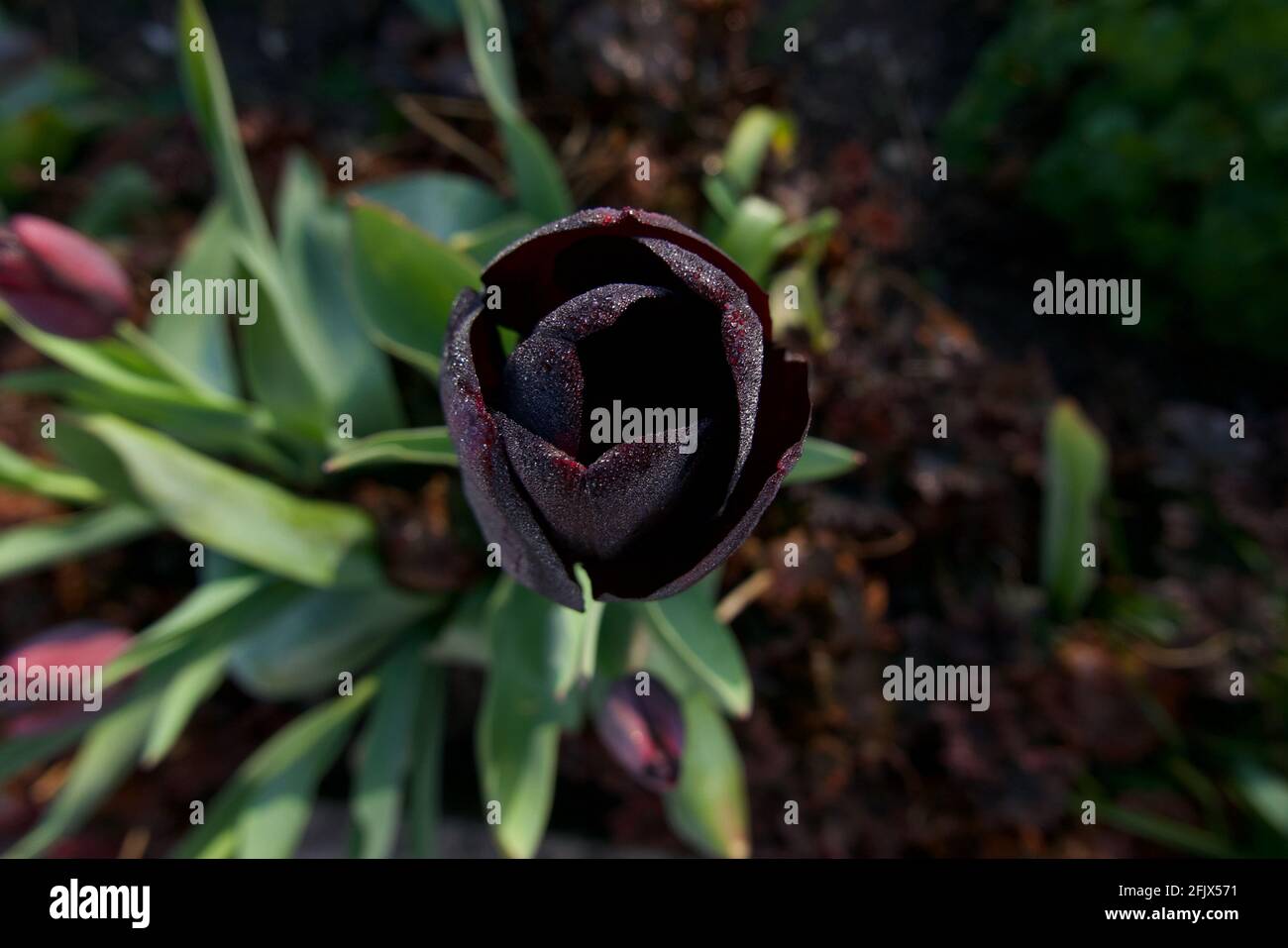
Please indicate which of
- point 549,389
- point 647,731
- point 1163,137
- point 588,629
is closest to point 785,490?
point 647,731

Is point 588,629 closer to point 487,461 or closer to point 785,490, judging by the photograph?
point 487,461

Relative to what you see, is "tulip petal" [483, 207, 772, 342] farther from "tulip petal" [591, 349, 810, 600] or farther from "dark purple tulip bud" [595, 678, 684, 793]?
"dark purple tulip bud" [595, 678, 684, 793]

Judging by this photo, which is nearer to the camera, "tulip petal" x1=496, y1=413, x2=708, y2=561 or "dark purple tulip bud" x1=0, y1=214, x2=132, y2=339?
"tulip petal" x1=496, y1=413, x2=708, y2=561

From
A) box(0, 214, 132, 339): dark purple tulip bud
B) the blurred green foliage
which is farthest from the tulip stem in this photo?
the blurred green foliage

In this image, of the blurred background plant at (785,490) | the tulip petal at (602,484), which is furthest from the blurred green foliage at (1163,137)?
the tulip petal at (602,484)
